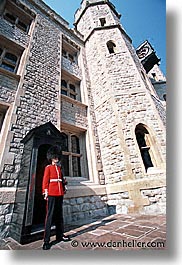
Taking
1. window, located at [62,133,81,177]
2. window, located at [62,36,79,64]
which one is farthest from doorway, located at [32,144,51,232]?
window, located at [62,36,79,64]

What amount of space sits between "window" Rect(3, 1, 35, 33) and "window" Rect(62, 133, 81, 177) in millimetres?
4350

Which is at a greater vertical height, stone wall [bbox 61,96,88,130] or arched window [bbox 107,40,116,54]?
arched window [bbox 107,40,116,54]

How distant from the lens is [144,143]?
14.3 feet

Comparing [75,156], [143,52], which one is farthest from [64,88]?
[143,52]

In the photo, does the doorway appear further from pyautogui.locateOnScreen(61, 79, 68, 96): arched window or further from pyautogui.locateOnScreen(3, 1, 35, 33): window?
pyautogui.locateOnScreen(3, 1, 35, 33): window

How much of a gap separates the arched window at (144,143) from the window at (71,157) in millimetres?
1801

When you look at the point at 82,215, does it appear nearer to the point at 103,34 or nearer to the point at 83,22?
the point at 103,34

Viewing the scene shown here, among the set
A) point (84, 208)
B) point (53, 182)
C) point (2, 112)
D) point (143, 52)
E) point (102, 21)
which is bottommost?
point (84, 208)

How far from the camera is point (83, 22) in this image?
326 inches

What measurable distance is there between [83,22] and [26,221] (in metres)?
9.42

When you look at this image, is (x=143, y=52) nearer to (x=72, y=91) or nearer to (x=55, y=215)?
(x=72, y=91)

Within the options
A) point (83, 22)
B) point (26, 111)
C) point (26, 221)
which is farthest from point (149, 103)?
point (83, 22)

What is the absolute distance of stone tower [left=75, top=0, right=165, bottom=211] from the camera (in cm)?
380

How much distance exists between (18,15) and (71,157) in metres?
5.49
